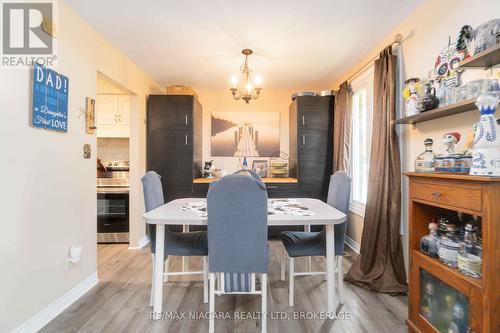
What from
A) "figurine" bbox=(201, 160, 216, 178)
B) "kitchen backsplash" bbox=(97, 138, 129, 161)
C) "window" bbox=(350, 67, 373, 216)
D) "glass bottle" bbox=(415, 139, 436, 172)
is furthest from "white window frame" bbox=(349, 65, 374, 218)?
"kitchen backsplash" bbox=(97, 138, 129, 161)

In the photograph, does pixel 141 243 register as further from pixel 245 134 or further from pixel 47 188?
pixel 245 134

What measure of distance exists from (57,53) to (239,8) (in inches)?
58.1

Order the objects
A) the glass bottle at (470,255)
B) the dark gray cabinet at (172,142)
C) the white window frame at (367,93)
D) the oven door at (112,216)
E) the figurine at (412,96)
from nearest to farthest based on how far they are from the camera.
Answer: the glass bottle at (470,255) < the figurine at (412,96) < the white window frame at (367,93) < the oven door at (112,216) < the dark gray cabinet at (172,142)

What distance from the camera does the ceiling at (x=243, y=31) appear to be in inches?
79.6

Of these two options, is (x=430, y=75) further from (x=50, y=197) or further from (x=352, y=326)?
(x=50, y=197)

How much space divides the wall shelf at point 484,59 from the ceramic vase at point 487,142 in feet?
0.76

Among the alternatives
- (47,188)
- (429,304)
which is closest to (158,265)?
(47,188)

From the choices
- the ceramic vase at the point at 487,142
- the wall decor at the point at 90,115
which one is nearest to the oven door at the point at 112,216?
the wall decor at the point at 90,115

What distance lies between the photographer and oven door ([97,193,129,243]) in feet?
11.3

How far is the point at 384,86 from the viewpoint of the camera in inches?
92.4

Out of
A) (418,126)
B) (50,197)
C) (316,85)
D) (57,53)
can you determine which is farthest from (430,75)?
(50,197)

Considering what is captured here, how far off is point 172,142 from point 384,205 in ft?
9.30

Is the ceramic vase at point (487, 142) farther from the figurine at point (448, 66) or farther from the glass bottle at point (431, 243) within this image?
the figurine at point (448, 66)

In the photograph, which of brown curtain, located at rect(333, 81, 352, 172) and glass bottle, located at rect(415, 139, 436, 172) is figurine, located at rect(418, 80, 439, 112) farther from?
brown curtain, located at rect(333, 81, 352, 172)
